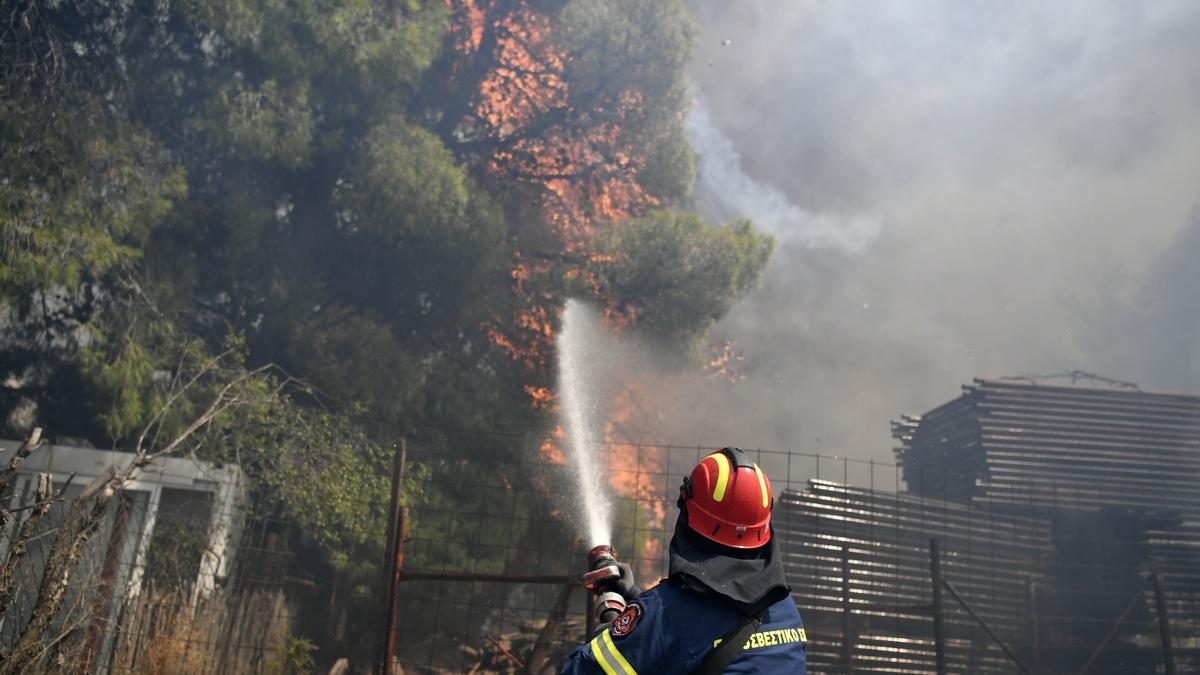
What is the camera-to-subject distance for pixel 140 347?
1157 centimetres

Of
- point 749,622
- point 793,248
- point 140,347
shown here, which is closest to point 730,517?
point 749,622

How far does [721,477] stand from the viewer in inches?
105

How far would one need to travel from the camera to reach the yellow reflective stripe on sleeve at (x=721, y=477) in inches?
103

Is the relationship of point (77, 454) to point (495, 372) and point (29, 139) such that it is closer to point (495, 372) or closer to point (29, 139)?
point (29, 139)

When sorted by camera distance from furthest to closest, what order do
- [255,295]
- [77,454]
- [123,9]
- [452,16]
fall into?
1. [452,16]
2. [255,295]
3. [123,9]
4. [77,454]

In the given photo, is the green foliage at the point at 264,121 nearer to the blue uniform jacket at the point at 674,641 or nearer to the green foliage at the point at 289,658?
the green foliage at the point at 289,658

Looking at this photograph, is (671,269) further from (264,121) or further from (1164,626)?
(1164,626)

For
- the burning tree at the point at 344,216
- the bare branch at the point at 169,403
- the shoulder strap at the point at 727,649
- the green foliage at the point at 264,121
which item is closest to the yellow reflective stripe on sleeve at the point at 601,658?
the shoulder strap at the point at 727,649

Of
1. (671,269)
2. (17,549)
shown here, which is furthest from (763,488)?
(671,269)

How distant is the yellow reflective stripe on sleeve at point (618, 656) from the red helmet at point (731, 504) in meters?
0.40

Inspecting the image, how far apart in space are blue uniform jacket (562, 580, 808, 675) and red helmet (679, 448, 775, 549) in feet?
0.62

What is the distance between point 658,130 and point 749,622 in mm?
16087

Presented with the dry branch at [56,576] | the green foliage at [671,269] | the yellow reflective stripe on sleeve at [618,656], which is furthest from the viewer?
→ the green foliage at [671,269]

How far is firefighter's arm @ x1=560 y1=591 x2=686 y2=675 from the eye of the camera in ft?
7.88
